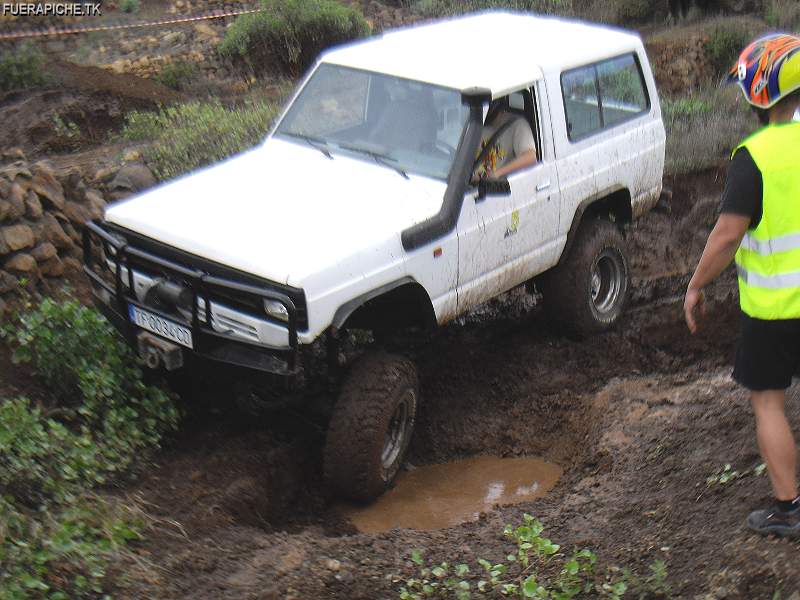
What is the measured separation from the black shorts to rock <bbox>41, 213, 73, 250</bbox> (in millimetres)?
4416

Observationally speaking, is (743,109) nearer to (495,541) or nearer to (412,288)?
(412,288)

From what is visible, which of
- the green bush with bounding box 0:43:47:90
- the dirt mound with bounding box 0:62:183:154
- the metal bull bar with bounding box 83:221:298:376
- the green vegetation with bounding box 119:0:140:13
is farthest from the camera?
the green vegetation with bounding box 119:0:140:13

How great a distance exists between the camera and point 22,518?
4281mm

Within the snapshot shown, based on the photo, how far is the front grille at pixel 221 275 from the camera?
15.9 feet

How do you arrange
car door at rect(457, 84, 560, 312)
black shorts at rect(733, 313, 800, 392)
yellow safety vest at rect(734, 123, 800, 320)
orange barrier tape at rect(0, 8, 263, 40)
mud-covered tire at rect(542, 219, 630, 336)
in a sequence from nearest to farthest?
1. yellow safety vest at rect(734, 123, 800, 320)
2. black shorts at rect(733, 313, 800, 392)
3. car door at rect(457, 84, 560, 312)
4. mud-covered tire at rect(542, 219, 630, 336)
5. orange barrier tape at rect(0, 8, 263, 40)

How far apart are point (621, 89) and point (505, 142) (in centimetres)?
130

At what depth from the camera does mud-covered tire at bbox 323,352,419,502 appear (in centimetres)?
523

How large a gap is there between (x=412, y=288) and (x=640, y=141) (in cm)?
245

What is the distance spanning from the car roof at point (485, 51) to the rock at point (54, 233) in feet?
6.61

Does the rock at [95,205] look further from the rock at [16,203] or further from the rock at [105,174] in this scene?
the rock at [105,174]

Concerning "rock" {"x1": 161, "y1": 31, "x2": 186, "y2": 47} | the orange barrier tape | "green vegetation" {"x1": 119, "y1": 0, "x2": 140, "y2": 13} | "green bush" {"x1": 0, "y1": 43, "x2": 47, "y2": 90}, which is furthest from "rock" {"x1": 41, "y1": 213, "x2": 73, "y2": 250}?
"green vegetation" {"x1": 119, "y1": 0, "x2": 140, "y2": 13}

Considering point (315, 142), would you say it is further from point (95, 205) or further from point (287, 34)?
point (287, 34)

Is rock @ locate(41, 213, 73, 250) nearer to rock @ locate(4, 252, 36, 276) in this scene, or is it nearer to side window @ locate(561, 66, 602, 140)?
rock @ locate(4, 252, 36, 276)

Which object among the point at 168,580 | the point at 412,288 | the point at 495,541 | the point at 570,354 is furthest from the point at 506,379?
the point at 168,580
